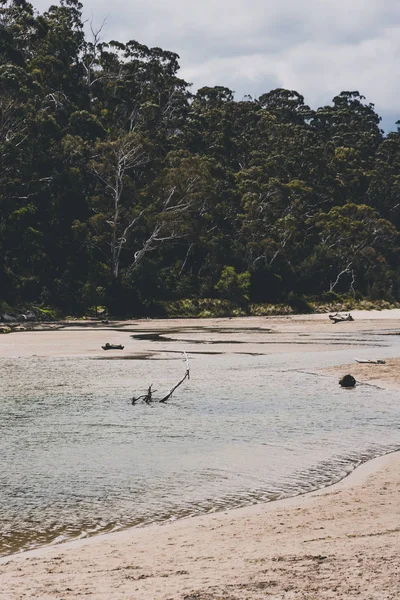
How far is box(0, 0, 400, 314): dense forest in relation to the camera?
57625mm

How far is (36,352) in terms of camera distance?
31203 mm

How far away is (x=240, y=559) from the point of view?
6.54 m

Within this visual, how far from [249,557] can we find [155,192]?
57.4 meters

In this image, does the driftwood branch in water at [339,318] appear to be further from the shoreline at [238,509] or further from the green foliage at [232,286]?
the shoreline at [238,509]

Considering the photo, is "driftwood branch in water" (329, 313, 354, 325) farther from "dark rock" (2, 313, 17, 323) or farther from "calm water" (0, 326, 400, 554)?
"calm water" (0, 326, 400, 554)

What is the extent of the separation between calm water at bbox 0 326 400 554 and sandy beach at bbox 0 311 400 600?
2.50 ft

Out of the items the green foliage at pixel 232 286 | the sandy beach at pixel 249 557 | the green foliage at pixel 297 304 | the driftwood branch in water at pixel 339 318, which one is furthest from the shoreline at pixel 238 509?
the green foliage at pixel 297 304

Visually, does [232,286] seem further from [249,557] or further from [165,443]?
[249,557]

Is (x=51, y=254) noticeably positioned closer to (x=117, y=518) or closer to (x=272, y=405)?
(x=272, y=405)

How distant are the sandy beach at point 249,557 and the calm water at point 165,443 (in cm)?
76

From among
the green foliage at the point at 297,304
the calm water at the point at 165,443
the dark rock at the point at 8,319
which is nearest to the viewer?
the calm water at the point at 165,443

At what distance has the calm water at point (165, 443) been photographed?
9.45 metres

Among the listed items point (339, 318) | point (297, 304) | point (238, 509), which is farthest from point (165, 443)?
point (297, 304)

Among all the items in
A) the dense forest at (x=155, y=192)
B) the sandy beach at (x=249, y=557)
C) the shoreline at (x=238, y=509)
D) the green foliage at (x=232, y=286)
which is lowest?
the shoreline at (x=238, y=509)
